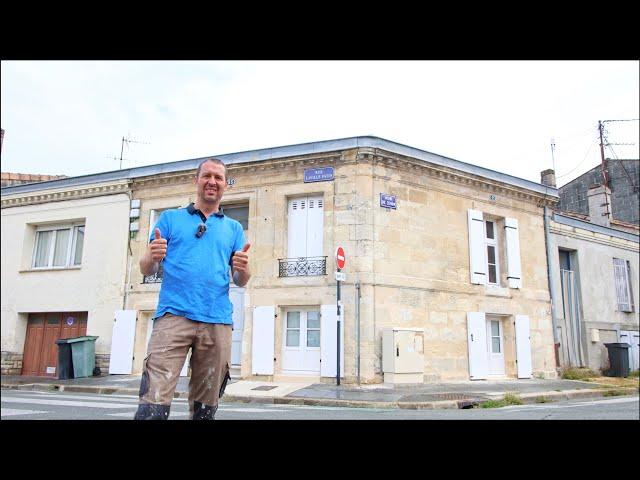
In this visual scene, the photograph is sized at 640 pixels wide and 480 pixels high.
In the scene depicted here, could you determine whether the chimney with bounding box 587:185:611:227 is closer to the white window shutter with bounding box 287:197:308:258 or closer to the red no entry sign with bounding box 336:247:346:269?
the white window shutter with bounding box 287:197:308:258

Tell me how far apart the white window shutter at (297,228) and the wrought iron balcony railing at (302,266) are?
18 cm

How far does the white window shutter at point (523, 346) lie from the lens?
14.1m

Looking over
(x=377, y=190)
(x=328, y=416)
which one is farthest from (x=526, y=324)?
(x=328, y=416)

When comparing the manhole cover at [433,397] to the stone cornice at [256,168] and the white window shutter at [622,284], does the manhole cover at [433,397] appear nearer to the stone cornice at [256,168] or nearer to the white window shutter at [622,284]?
the stone cornice at [256,168]

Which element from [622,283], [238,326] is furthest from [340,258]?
[622,283]

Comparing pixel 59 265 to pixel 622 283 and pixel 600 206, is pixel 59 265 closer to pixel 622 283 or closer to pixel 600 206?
pixel 622 283

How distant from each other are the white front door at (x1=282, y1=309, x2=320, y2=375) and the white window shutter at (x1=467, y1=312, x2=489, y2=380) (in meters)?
3.70

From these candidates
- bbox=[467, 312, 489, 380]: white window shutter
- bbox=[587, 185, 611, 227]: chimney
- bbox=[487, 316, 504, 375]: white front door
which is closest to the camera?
bbox=[467, 312, 489, 380]: white window shutter

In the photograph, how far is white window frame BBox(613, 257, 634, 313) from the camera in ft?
58.0

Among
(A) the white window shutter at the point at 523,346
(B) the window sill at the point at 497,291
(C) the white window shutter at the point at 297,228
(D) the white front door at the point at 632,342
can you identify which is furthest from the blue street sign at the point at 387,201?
(D) the white front door at the point at 632,342

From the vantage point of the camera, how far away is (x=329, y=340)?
39.1ft

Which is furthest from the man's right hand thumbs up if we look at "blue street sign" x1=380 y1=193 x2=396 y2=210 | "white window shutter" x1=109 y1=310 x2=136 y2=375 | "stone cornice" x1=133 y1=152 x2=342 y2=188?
"white window shutter" x1=109 y1=310 x2=136 y2=375

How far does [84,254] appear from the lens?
1498 centimetres
